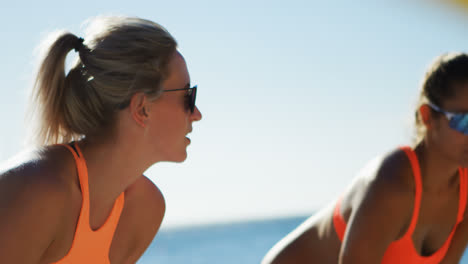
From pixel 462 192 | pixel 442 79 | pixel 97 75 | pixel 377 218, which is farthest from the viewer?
pixel 462 192

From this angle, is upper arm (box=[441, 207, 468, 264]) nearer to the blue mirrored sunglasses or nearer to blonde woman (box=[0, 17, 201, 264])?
the blue mirrored sunglasses

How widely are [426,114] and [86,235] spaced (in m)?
1.84

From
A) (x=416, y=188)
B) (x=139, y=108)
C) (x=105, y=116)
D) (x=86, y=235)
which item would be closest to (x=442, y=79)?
(x=416, y=188)

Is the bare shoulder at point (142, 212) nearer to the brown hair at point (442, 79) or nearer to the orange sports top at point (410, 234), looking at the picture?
the orange sports top at point (410, 234)

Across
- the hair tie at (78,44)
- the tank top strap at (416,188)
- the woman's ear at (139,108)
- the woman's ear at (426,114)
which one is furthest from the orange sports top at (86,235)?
the woman's ear at (426,114)

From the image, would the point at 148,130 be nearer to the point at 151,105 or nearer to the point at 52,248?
the point at 151,105

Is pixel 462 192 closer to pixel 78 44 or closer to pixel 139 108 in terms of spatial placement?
pixel 139 108

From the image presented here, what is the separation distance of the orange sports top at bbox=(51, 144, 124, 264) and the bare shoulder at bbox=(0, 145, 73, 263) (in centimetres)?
14

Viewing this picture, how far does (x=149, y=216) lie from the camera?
8.76ft

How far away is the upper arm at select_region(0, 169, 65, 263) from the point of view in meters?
1.81

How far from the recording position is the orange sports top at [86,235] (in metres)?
2.13

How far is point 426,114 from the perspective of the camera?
2.94m

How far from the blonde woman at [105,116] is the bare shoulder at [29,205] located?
3.7 inches

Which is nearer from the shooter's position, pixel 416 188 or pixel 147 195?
pixel 147 195
